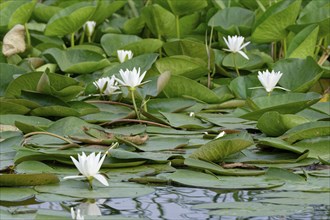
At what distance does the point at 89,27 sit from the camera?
4.16m

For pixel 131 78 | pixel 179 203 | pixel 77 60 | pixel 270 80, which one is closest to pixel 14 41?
pixel 77 60

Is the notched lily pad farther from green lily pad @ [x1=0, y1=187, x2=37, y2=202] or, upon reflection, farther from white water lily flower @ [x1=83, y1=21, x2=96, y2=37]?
white water lily flower @ [x1=83, y1=21, x2=96, y2=37]

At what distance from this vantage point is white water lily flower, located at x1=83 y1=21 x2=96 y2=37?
4.15 meters

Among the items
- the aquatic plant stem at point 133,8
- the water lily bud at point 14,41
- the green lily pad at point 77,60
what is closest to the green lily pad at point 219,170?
the green lily pad at point 77,60

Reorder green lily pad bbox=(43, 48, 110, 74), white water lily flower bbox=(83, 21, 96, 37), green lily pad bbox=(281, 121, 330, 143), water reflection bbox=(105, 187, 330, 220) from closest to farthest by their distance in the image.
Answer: water reflection bbox=(105, 187, 330, 220), green lily pad bbox=(281, 121, 330, 143), green lily pad bbox=(43, 48, 110, 74), white water lily flower bbox=(83, 21, 96, 37)

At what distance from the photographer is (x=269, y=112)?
2709 millimetres

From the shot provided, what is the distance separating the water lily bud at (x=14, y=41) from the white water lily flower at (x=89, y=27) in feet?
1.13

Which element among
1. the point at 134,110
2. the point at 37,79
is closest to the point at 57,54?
the point at 37,79

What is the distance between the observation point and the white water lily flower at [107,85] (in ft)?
10.3

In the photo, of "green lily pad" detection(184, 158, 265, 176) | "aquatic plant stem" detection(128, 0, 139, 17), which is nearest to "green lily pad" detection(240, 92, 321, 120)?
"green lily pad" detection(184, 158, 265, 176)

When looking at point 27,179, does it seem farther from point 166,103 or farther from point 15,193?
point 166,103

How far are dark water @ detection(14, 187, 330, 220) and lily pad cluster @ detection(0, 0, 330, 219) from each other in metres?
0.03

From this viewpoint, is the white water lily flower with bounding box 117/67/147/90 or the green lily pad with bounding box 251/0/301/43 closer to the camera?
the white water lily flower with bounding box 117/67/147/90

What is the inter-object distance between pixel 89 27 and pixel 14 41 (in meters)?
0.43
